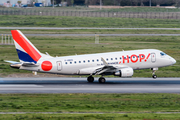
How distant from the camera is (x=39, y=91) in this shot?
37.4m

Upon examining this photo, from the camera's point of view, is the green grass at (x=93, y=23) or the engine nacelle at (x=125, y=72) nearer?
the engine nacelle at (x=125, y=72)

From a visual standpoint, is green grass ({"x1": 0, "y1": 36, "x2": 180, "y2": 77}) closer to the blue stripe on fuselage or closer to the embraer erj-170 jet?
the embraer erj-170 jet

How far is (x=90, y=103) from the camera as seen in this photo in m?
31.4

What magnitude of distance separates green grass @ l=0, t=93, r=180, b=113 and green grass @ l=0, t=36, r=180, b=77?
611 inches

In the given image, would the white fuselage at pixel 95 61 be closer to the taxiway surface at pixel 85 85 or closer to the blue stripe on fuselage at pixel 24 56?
the blue stripe on fuselage at pixel 24 56

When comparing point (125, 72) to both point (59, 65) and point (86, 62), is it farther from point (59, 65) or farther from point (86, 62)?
point (59, 65)

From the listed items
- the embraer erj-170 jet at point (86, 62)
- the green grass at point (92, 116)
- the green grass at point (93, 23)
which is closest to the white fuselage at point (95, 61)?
the embraer erj-170 jet at point (86, 62)

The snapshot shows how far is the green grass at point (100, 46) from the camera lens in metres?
52.9


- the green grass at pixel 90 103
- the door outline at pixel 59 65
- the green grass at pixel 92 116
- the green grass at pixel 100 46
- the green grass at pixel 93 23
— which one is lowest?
the green grass at pixel 90 103

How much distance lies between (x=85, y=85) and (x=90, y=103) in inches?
395

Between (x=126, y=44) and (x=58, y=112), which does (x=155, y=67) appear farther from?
(x=126, y=44)

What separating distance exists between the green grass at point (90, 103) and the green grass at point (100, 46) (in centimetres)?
1551

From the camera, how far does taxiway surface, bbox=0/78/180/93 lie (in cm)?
3803

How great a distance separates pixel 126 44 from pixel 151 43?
6477 mm
